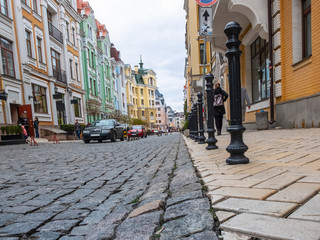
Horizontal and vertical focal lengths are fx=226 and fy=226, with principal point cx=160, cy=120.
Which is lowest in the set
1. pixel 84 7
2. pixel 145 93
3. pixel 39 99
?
pixel 39 99

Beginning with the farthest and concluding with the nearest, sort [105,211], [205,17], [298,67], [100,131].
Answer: [100,131] → [205,17] → [298,67] → [105,211]

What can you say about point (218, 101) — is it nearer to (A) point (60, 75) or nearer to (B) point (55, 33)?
(A) point (60, 75)

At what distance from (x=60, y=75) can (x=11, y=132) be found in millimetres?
9467

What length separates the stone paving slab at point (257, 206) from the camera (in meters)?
1.07

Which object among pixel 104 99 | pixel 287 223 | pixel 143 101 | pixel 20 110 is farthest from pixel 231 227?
pixel 143 101

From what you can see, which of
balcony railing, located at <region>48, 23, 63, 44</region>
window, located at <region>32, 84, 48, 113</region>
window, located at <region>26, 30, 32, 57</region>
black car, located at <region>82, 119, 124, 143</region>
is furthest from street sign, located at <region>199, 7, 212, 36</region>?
balcony railing, located at <region>48, 23, 63, 44</region>

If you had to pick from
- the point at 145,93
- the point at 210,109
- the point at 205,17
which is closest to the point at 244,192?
the point at 210,109

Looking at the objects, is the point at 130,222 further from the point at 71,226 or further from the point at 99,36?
the point at 99,36

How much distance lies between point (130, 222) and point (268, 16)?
8.37 metres

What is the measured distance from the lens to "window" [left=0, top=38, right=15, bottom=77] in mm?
13500

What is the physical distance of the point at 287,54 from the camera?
703 cm

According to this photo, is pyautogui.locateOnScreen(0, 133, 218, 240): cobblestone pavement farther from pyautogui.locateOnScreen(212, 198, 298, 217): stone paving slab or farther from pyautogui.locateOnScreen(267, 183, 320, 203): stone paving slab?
pyautogui.locateOnScreen(267, 183, 320, 203): stone paving slab

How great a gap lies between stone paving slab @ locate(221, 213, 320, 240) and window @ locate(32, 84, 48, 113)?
17084 mm

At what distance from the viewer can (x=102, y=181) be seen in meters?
2.83
